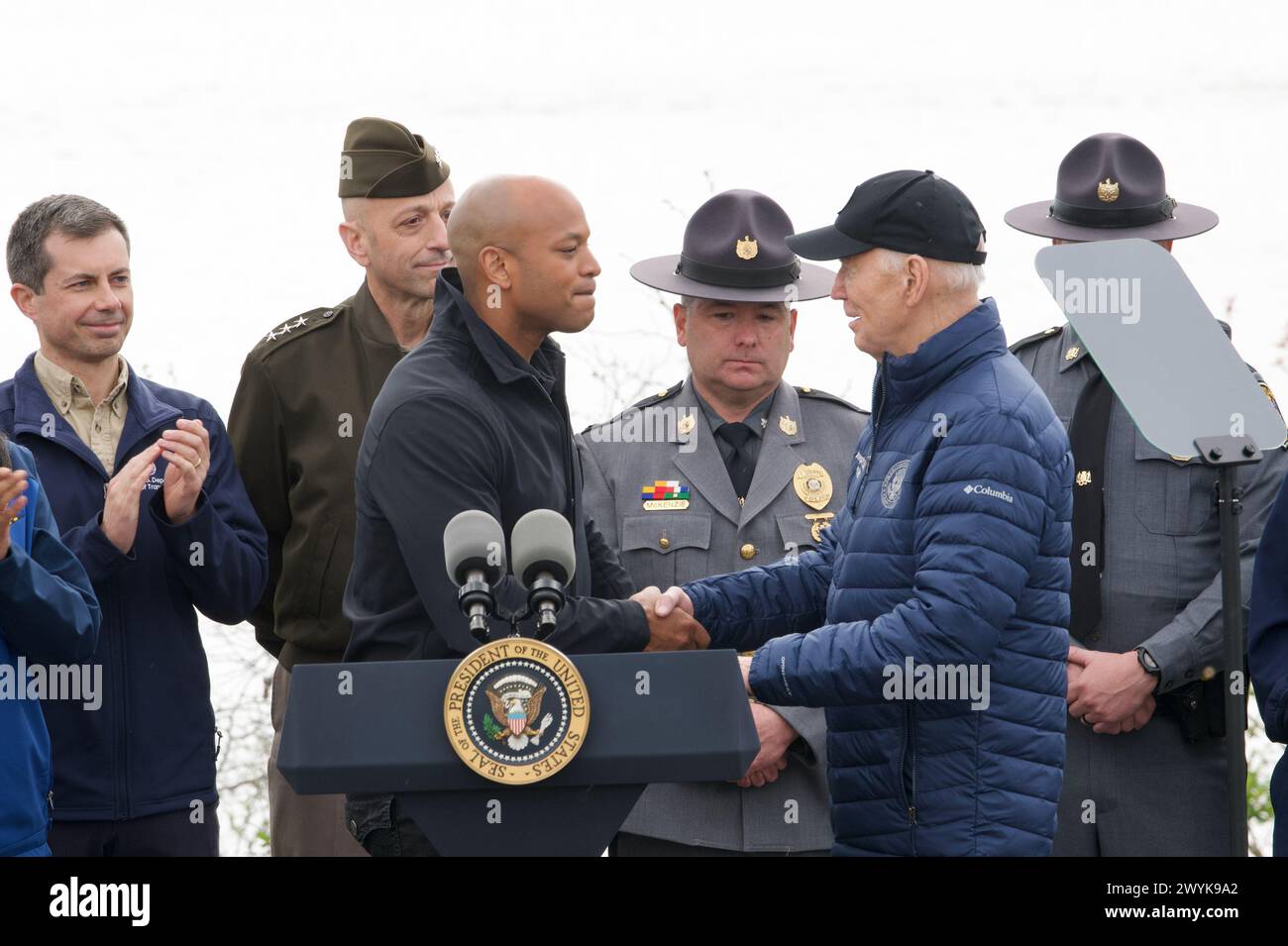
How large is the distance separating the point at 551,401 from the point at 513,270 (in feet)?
1.00

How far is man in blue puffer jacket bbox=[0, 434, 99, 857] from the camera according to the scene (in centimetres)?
384

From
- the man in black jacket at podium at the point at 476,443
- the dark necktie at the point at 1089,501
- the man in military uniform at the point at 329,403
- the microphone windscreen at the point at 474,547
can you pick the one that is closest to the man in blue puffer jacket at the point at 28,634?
the man in black jacket at podium at the point at 476,443

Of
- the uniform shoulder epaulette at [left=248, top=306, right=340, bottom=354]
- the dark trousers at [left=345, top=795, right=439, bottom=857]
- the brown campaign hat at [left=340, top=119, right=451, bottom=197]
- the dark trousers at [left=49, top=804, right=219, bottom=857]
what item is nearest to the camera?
the dark trousers at [left=345, top=795, right=439, bottom=857]

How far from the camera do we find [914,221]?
391 centimetres

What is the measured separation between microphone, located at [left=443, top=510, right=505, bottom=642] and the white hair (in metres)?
1.22

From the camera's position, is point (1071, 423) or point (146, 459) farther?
point (1071, 423)

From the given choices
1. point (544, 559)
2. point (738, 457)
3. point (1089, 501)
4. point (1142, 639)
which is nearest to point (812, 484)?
point (738, 457)

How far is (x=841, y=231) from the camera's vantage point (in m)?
4.00

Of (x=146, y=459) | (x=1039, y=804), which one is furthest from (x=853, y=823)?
(x=146, y=459)

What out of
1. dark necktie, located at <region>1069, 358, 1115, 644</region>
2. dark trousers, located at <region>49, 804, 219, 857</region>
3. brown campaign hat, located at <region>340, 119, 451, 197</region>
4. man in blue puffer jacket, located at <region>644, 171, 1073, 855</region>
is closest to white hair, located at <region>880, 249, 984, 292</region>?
man in blue puffer jacket, located at <region>644, 171, 1073, 855</region>

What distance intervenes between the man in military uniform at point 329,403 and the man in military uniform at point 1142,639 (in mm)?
1905

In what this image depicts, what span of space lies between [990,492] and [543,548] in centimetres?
101

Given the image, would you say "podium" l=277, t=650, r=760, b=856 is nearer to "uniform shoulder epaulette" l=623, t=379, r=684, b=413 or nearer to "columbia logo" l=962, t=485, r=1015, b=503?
"columbia logo" l=962, t=485, r=1015, b=503
